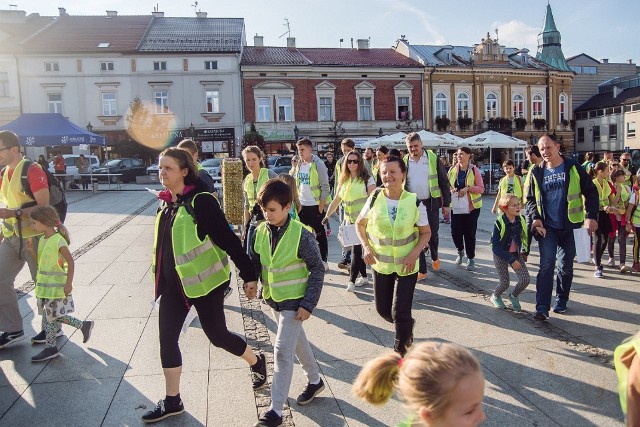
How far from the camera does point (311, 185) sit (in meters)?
7.52

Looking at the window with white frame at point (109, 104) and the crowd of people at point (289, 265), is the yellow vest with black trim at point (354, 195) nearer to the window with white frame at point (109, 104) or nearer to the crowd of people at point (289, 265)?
the crowd of people at point (289, 265)

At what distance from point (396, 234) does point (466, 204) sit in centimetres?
418

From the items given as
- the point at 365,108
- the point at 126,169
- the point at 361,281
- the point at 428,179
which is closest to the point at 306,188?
the point at 361,281

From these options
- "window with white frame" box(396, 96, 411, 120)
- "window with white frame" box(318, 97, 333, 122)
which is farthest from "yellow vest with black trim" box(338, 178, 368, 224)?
"window with white frame" box(396, 96, 411, 120)

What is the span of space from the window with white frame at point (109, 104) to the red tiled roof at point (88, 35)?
2.99m

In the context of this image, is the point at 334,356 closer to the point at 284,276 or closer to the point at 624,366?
the point at 284,276

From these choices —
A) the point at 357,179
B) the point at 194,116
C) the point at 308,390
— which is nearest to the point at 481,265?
the point at 357,179

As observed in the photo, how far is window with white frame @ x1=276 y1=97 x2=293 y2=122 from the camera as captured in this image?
39.3 meters

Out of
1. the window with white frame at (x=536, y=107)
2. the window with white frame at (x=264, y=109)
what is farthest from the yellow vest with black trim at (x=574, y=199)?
the window with white frame at (x=536, y=107)

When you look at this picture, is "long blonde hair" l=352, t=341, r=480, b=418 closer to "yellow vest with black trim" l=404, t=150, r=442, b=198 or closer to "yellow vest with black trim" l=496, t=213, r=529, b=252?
"yellow vest with black trim" l=496, t=213, r=529, b=252

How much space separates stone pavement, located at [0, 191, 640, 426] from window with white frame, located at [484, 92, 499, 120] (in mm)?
38300

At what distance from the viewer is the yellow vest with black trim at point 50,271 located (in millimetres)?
4695

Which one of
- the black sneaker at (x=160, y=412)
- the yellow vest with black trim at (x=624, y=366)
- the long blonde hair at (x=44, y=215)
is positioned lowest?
the black sneaker at (x=160, y=412)

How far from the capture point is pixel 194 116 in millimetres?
38562
